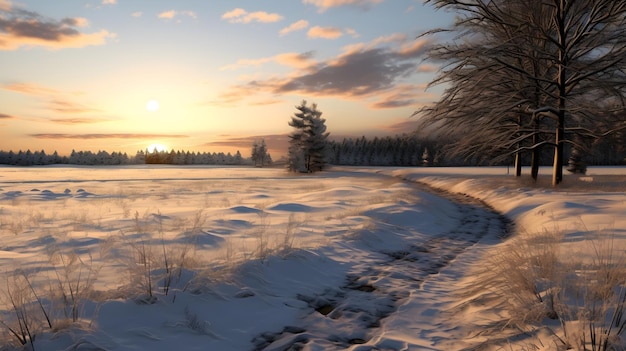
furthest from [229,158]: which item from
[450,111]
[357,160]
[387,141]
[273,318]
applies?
[273,318]

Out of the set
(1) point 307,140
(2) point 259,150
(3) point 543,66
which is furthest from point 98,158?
(3) point 543,66

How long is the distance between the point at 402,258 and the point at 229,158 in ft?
450

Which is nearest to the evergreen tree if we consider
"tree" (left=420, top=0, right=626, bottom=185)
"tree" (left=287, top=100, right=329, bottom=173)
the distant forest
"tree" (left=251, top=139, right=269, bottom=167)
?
"tree" (left=251, top=139, right=269, bottom=167)

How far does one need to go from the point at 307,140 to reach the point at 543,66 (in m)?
31.1

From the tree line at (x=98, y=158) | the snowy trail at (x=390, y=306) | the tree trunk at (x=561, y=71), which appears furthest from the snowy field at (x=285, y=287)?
the tree line at (x=98, y=158)

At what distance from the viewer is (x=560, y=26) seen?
1498 centimetres

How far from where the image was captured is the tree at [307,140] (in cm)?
4575

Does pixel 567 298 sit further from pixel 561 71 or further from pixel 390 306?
pixel 561 71

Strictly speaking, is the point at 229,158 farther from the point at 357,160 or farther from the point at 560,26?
the point at 560,26

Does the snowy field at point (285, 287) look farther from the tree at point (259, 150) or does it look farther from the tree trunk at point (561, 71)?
the tree at point (259, 150)

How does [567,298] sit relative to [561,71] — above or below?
below

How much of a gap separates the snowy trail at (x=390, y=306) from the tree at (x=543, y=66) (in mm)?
10111

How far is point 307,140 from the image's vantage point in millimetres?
46438

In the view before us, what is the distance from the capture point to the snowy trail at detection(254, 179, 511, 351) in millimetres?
3703
